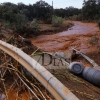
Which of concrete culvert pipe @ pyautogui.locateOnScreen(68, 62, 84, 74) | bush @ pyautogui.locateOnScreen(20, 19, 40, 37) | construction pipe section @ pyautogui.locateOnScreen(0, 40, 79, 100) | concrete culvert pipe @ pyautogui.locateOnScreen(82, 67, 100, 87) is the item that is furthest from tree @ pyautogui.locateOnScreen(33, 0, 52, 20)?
construction pipe section @ pyautogui.locateOnScreen(0, 40, 79, 100)

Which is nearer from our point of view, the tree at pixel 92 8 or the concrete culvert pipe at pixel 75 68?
the concrete culvert pipe at pixel 75 68

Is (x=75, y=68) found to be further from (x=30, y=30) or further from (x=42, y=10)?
(x=42, y=10)

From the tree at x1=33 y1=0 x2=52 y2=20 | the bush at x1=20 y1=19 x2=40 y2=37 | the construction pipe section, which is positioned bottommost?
the bush at x1=20 y1=19 x2=40 y2=37

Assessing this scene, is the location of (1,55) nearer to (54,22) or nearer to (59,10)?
(54,22)

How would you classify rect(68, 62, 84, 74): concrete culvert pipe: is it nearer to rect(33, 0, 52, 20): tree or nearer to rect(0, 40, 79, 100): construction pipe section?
rect(0, 40, 79, 100): construction pipe section

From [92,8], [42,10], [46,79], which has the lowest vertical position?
[46,79]

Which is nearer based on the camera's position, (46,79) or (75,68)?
(46,79)

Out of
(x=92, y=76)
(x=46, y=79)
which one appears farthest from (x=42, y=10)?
(x=46, y=79)

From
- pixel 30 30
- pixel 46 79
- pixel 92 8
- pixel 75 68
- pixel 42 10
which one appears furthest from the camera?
pixel 92 8

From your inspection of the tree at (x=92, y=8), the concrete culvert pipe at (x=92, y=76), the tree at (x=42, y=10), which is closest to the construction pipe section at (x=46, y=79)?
the concrete culvert pipe at (x=92, y=76)

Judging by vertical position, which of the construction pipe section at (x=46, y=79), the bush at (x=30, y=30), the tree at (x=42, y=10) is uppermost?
the tree at (x=42, y=10)

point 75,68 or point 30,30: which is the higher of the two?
point 75,68

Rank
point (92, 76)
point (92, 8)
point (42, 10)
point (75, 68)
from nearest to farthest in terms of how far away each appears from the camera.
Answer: point (92, 76)
point (75, 68)
point (42, 10)
point (92, 8)

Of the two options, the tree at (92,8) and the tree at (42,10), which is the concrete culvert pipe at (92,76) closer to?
the tree at (42,10)
